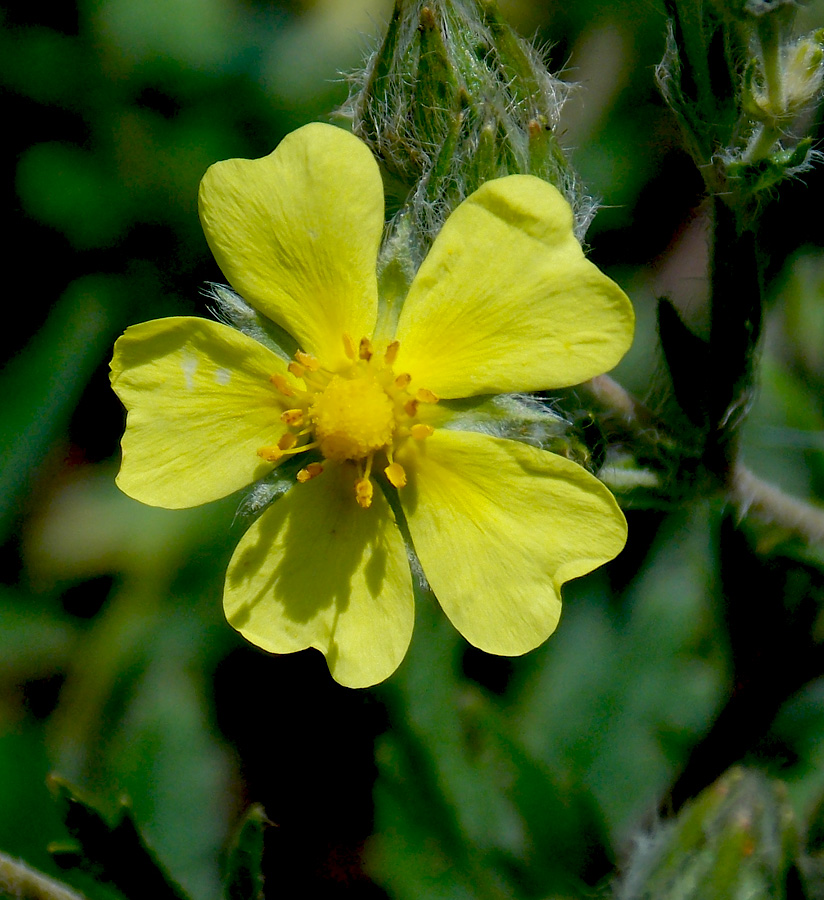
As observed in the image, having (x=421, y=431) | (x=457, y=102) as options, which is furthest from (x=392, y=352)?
(x=457, y=102)

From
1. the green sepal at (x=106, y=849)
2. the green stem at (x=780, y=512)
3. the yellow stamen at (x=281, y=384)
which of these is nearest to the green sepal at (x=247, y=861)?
the green sepal at (x=106, y=849)

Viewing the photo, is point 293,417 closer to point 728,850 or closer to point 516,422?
point 516,422

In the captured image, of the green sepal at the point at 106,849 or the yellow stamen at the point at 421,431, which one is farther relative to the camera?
the green sepal at the point at 106,849

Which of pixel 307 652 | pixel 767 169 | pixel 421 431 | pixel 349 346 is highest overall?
pixel 767 169

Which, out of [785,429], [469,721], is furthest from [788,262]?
[469,721]

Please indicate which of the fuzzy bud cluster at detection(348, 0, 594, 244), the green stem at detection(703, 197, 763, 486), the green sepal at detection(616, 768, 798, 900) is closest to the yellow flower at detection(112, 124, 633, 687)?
the fuzzy bud cluster at detection(348, 0, 594, 244)

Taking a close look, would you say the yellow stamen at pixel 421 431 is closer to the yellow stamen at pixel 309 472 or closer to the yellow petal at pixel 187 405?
the yellow stamen at pixel 309 472

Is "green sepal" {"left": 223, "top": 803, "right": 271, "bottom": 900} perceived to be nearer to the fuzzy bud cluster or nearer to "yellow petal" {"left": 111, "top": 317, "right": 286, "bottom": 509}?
"yellow petal" {"left": 111, "top": 317, "right": 286, "bottom": 509}

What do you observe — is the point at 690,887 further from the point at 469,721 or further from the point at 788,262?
the point at 788,262

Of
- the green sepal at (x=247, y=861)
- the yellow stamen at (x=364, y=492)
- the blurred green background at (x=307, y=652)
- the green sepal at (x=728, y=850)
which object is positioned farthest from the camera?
the blurred green background at (x=307, y=652)
